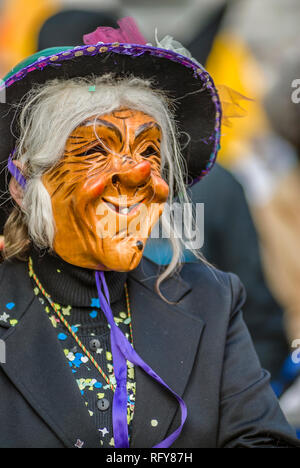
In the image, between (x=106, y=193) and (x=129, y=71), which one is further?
(x=129, y=71)

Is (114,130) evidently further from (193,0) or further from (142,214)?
(193,0)

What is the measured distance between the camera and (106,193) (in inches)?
77.9

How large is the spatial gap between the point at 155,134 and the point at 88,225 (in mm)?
399

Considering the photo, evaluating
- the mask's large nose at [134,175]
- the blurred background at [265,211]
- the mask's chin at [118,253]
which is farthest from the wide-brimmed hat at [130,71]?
the blurred background at [265,211]

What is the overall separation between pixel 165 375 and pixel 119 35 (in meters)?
1.12

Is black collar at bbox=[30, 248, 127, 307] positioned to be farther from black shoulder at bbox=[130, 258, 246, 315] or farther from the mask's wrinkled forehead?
the mask's wrinkled forehead

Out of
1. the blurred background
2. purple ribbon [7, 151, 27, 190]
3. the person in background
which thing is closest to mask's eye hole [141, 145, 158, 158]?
purple ribbon [7, 151, 27, 190]

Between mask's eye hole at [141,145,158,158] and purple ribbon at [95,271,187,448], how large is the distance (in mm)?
417

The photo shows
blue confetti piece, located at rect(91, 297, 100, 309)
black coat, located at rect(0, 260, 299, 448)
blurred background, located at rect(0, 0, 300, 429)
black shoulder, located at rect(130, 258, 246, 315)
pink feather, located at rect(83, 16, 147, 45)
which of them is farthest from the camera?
blurred background, located at rect(0, 0, 300, 429)

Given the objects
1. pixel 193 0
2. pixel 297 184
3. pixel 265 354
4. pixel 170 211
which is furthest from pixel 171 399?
pixel 193 0

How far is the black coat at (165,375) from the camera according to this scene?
6.32 ft

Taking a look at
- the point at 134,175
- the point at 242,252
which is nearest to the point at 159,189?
the point at 134,175

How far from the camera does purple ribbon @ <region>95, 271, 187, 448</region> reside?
1.96 metres

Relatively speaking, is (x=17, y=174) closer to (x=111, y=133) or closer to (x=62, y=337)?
(x=111, y=133)
